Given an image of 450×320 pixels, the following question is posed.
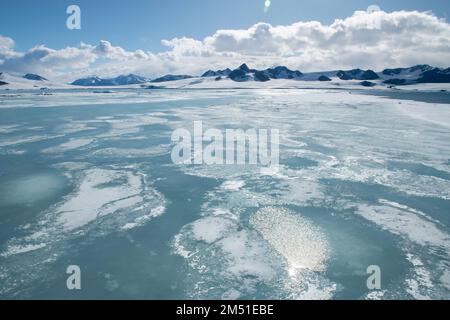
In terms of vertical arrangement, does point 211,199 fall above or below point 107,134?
below

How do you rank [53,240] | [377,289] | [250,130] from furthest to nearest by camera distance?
[250,130]
[53,240]
[377,289]

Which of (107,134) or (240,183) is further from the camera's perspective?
(107,134)

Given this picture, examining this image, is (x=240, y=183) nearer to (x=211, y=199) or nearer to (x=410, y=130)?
(x=211, y=199)

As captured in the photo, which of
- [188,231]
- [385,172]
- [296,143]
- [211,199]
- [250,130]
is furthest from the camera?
[250,130]

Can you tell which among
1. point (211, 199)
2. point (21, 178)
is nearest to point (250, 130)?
point (211, 199)
